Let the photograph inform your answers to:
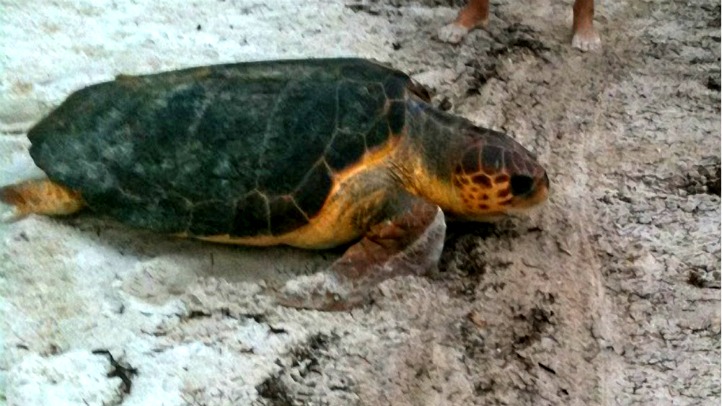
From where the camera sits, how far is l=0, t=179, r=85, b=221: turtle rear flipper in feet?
4.49

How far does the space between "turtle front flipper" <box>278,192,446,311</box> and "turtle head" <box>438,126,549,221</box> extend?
0.08m

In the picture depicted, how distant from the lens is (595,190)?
1.55 m

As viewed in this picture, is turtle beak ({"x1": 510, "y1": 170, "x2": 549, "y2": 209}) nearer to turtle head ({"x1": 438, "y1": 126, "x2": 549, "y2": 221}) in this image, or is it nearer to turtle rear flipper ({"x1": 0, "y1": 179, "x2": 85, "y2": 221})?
turtle head ({"x1": 438, "y1": 126, "x2": 549, "y2": 221})

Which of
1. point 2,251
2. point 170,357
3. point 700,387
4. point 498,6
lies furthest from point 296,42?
point 700,387

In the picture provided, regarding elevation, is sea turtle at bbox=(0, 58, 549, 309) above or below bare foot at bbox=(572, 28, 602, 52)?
below

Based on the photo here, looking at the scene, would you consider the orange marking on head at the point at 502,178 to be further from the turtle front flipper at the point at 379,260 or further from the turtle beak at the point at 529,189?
the turtle front flipper at the point at 379,260

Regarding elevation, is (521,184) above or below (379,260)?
above

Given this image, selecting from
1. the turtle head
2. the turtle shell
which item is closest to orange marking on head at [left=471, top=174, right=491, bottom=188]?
the turtle head

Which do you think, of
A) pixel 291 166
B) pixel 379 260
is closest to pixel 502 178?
pixel 379 260

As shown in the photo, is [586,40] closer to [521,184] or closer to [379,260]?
[521,184]

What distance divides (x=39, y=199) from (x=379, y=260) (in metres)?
0.66

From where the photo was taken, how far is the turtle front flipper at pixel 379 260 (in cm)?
123

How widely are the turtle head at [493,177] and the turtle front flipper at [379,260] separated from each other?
3.2 inches

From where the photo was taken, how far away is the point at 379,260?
128cm
